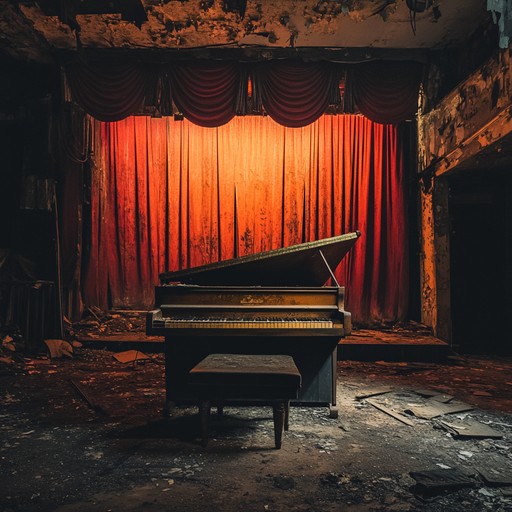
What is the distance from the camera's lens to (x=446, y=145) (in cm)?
612

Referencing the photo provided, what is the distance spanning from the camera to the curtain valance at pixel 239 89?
6.45m

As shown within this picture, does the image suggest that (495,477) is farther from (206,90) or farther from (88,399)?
Answer: (206,90)

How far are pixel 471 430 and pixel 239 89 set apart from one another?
5208 millimetres

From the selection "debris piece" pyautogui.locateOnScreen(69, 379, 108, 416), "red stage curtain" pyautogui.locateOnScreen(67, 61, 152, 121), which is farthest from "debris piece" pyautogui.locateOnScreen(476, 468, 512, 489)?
"red stage curtain" pyautogui.locateOnScreen(67, 61, 152, 121)

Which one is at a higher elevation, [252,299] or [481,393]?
[252,299]

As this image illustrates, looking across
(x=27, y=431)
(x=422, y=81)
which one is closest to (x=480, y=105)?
(x=422, y=81)

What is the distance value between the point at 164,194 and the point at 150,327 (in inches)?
Result: 185

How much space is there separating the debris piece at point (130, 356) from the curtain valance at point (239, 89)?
3314mm

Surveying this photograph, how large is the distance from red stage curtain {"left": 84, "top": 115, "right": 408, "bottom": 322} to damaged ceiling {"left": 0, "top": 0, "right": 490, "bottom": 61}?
147cm

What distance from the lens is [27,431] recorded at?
3369 millimetres

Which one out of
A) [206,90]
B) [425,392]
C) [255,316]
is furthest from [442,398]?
[206,90]

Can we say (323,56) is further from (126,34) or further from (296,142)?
(126,34)

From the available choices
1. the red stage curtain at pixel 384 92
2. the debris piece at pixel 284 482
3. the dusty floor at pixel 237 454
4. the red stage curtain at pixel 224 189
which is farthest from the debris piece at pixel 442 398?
the red stage curtain at pixel 384 92

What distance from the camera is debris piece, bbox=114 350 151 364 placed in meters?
5.79
